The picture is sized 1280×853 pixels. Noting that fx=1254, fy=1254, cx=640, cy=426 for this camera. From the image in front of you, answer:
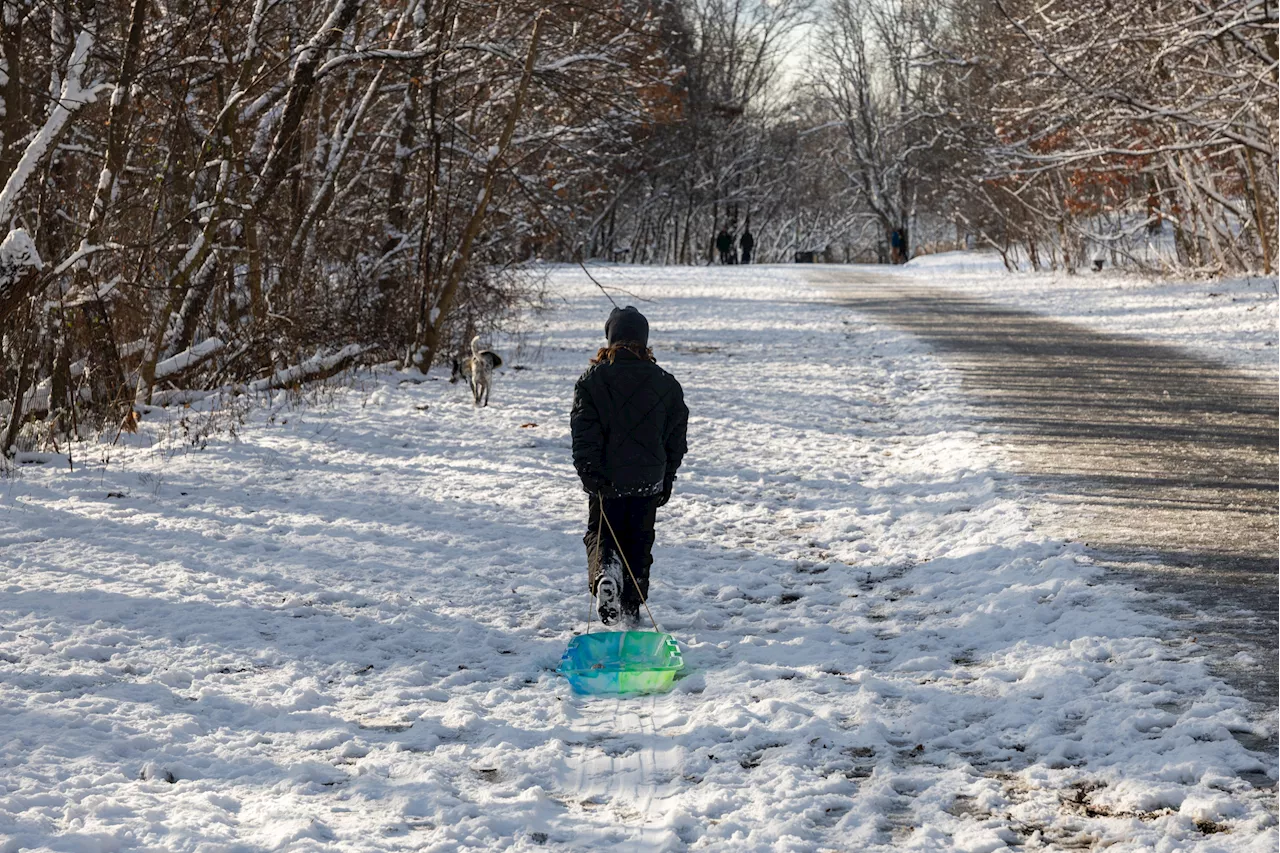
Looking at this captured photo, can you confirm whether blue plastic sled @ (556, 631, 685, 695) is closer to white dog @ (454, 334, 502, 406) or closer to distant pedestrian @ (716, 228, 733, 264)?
white dog @ (454, 334, 502, 406)

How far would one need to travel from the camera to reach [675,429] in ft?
20.0

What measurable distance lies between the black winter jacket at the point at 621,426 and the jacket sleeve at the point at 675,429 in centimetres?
4

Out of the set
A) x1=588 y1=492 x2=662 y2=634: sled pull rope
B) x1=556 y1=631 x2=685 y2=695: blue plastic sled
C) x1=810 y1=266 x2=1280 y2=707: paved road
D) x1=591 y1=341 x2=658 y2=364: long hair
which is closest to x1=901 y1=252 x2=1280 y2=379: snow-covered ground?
x1=810 y1=266 x2=1280 y2=707: paved road

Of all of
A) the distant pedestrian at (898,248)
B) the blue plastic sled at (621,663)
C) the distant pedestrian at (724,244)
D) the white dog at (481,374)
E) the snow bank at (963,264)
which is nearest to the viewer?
the blue plastic sled at (621,663)

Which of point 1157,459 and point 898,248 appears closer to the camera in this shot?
point 1157,459

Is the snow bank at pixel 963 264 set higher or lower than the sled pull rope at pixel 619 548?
higher

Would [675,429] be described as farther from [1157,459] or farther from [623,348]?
[1157,459]

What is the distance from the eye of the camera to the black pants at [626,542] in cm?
604

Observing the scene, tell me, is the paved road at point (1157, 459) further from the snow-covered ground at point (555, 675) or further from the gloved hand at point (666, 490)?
the gloved hand at point (666, 490)

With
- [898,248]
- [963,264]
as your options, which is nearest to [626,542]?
[963,264]

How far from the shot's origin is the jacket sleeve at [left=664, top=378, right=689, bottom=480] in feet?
19.8

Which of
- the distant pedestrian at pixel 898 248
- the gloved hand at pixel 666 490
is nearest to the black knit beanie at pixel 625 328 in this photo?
the gloved hand at pixel 666 490

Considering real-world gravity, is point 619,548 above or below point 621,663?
above

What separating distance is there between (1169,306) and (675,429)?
1616 centimetres
